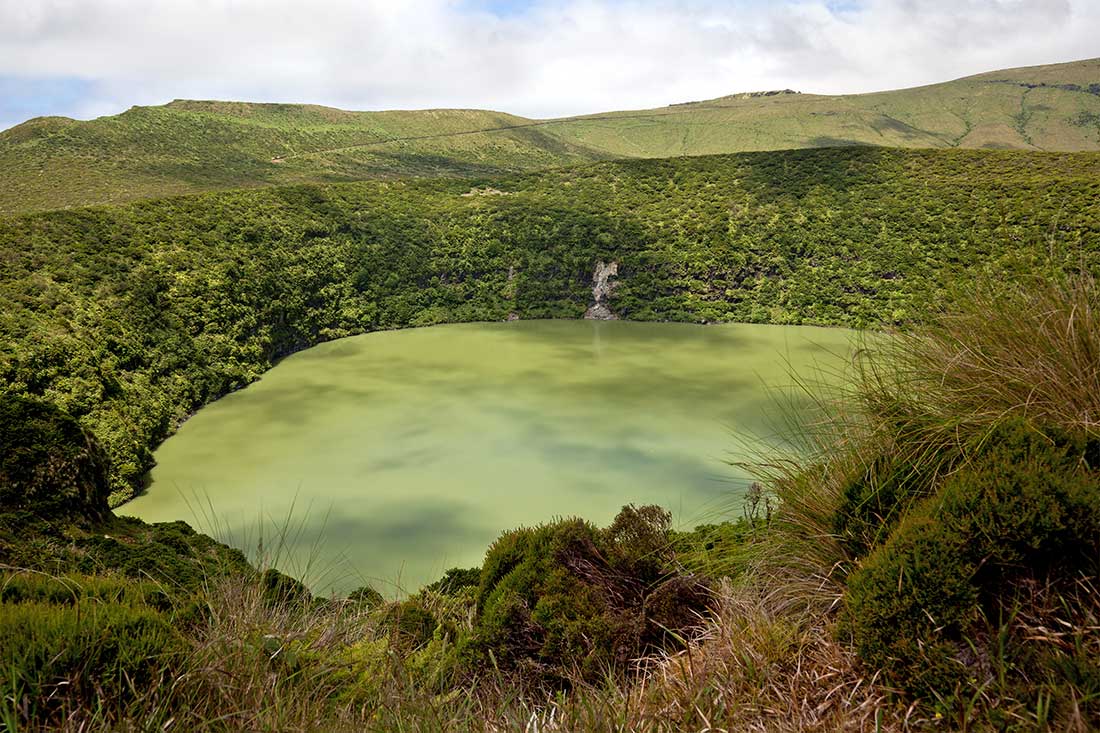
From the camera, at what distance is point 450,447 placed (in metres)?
19.9

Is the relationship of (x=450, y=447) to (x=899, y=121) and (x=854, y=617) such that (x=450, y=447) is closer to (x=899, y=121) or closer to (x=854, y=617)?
(x=854, y=617)

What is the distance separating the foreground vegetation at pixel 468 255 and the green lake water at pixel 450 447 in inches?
95.1

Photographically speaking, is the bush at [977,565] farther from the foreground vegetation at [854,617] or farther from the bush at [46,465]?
the bush at [46,465]

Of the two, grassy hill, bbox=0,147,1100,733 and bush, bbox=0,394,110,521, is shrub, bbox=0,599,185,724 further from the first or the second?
bush, bbox=0,394,110,521

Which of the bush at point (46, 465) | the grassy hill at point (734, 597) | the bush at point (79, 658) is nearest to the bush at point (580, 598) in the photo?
the grassy hill at point (734, 597)

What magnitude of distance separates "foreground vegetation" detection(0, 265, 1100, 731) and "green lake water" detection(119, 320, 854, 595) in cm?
490

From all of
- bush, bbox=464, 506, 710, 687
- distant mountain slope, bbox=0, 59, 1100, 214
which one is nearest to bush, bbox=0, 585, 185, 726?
bush, bbox=464, 506, 710, 687

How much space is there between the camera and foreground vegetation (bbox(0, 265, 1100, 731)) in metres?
2.40

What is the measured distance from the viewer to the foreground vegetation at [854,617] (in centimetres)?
240

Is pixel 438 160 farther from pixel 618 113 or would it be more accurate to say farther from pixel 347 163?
pixel 618 113

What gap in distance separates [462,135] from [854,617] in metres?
130

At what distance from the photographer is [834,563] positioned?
336 centimetres

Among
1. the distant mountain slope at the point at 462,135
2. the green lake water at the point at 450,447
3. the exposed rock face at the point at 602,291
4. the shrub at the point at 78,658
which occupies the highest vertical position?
the distant mountain slope at the point at 462,135

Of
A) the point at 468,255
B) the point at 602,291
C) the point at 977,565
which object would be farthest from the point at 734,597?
the point at 468,255
